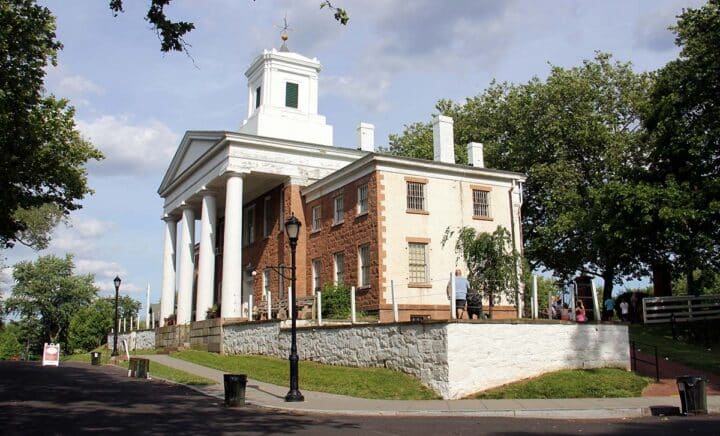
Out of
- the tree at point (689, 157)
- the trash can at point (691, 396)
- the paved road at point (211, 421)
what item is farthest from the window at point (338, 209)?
the trash can at point (691, 396)

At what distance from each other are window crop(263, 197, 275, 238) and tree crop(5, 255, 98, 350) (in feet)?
166

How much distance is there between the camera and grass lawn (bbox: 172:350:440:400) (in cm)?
1642

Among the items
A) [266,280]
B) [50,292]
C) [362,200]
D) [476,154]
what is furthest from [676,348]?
[50,292]

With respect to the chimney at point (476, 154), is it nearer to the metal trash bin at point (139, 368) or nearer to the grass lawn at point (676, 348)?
the grass lawn at point (676, 348)

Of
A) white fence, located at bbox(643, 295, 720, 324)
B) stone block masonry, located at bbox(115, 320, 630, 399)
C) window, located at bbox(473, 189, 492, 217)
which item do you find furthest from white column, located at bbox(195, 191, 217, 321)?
white fence, located at bbox(643, 295, 720, 324)

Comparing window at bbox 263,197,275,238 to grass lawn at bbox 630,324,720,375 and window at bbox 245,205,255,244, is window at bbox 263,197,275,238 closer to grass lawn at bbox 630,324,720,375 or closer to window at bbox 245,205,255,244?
window at bbox 245,205,255,244

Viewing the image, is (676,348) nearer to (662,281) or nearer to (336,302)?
Result: (662,281)

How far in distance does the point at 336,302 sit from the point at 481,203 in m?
8.23

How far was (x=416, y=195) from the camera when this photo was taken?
2866 cm

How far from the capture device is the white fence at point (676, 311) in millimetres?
29344

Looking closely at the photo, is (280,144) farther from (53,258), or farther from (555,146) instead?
(53,258)

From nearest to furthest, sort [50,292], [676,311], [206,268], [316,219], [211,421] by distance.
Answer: [211,421] < [676,311] < [316,219] < [206,268] < [50,292]

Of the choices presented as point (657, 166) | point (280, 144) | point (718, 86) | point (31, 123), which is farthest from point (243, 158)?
point (718, 86)

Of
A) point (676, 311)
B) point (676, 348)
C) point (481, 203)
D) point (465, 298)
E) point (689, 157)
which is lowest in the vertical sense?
point (676, 348)
